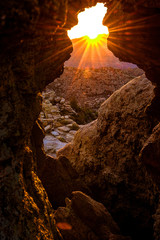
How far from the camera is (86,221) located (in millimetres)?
6254

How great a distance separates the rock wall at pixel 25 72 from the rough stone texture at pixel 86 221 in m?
2.26

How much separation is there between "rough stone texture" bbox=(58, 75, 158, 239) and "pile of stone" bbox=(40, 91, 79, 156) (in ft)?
21.4

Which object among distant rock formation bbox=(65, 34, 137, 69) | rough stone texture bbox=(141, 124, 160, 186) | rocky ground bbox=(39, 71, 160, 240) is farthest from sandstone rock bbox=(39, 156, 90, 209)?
distant rock formation bbox=(65, 34, 137, 69)

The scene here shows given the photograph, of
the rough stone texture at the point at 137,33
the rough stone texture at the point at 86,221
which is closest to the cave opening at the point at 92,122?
the rough stone texture at the point at 86,221

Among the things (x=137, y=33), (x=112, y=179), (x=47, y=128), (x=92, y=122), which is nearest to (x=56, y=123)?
(x=47, y=128)

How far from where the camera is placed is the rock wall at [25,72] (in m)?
2.47

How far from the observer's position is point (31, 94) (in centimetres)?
415

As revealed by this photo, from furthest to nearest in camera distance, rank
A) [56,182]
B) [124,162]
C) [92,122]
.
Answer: [92,122] < [124,162] < [56,182]

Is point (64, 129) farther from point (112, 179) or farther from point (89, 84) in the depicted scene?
point (89, 84)

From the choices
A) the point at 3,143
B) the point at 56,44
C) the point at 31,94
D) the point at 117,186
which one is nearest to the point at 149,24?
the point at 56,44

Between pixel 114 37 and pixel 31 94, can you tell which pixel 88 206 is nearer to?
pixel 31 94

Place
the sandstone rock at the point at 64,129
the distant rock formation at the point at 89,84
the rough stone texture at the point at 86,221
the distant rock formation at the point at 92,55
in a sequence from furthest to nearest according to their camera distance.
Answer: the distant rock formation at the point at 92,55
the distant rock formation at the point at 89,84
the sandstone rock at the point at 64,129
the rough stone texture at the point at 86,221

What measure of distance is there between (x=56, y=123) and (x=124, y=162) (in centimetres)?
1488

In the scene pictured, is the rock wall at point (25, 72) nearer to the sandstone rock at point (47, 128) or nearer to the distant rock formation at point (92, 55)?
the sandstone rock at point (47, 128)
